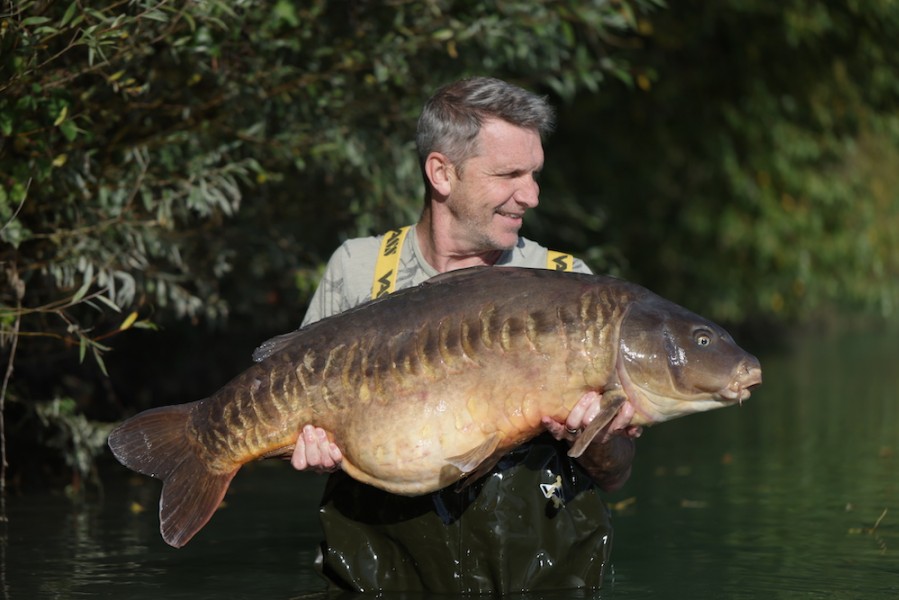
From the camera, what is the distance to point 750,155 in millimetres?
15836

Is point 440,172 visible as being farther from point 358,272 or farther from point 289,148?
point 289,148

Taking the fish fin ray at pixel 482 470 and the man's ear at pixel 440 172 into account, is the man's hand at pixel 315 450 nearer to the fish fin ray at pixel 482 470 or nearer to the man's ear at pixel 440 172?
the fish fin ray at pixel 482 470

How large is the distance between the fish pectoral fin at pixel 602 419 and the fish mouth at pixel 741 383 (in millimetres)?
313

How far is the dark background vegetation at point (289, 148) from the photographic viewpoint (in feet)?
24.6

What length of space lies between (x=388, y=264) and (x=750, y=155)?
36.3 feet

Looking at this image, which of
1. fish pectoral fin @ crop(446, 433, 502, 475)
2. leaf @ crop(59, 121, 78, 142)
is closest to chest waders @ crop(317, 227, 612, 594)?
fish pectoral fin @ crop(446, 433, 502, 475)

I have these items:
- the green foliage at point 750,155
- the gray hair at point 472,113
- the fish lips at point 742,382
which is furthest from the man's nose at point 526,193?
the green foliage at point 750,155

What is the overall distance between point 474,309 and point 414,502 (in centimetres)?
80

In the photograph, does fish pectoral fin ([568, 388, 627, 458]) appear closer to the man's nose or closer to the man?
the man

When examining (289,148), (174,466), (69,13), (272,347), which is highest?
(69,13)

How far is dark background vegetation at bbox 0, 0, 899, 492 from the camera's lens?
7.51 metres

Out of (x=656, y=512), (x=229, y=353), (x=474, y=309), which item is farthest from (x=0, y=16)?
(x=229, y=353)

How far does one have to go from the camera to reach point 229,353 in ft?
47.3

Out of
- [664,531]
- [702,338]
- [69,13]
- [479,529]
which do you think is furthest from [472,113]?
[664,531]
